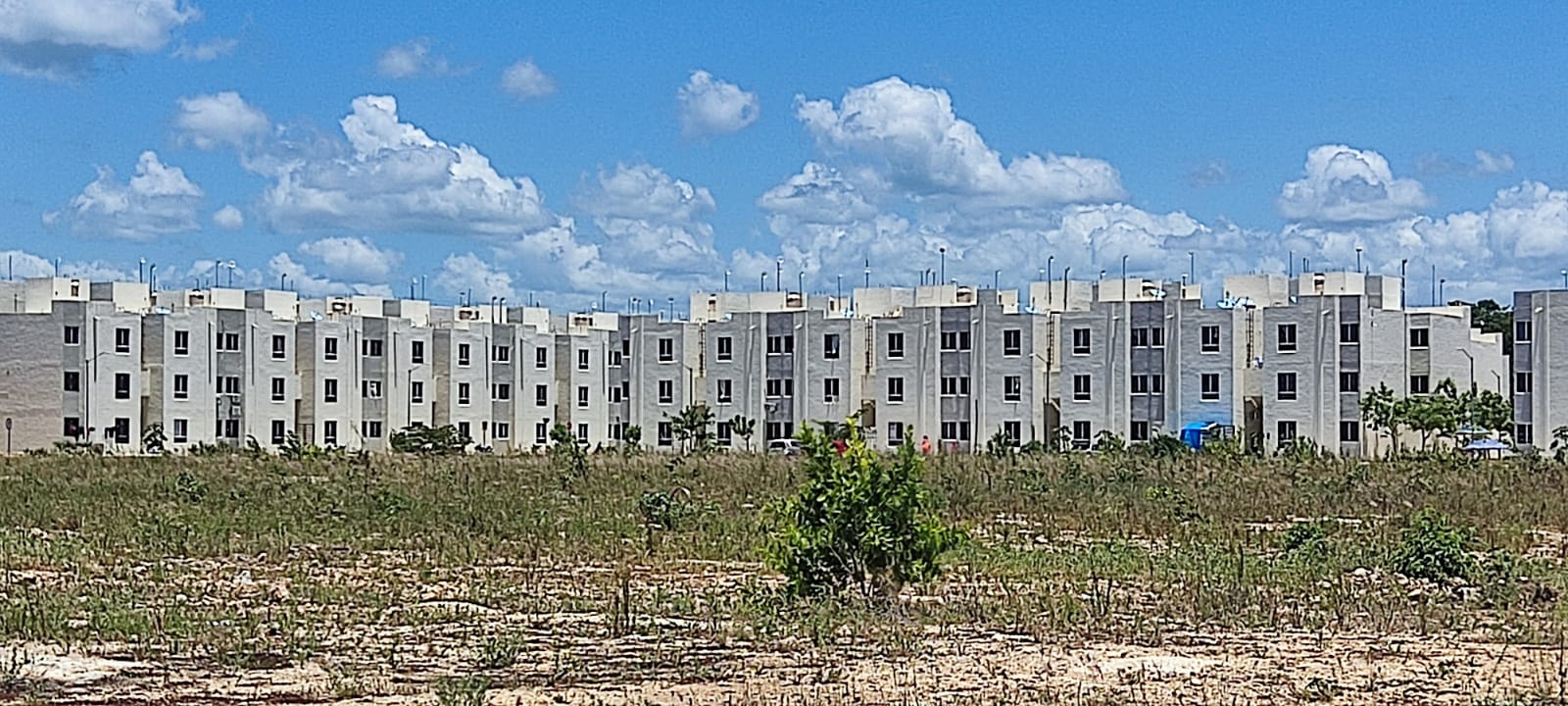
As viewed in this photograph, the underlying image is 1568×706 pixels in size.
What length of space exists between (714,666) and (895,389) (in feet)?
239

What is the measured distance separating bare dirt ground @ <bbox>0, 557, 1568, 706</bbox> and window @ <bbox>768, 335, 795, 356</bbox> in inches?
2803

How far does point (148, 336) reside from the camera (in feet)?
274

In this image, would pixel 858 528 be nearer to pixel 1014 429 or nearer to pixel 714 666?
pixel 714 666

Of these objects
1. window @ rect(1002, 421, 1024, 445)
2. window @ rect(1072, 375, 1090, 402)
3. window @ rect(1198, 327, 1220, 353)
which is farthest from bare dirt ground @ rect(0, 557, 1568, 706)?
window @ rect(1002, 421, 1024, 445)

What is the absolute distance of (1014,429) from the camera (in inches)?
3258

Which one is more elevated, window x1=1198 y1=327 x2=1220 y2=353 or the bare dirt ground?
window x1=1198 y1=327 x2=1220 y2=353

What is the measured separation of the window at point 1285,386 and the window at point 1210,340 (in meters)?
2.74

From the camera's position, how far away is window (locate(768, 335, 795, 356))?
88.9 m

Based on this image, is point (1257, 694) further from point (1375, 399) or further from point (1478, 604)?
point (1375, 399)

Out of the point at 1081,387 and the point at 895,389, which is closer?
the point at 1081,387

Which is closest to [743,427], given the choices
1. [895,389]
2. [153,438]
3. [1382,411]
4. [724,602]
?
[895,389]

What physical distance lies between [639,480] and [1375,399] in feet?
144

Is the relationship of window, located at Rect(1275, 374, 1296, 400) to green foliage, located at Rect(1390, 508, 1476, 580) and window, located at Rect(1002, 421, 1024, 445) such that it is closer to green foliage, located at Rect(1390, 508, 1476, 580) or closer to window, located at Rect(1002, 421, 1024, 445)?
window, located at Rect(1002, 421, 1024, 445)

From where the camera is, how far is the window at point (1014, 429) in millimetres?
82438
